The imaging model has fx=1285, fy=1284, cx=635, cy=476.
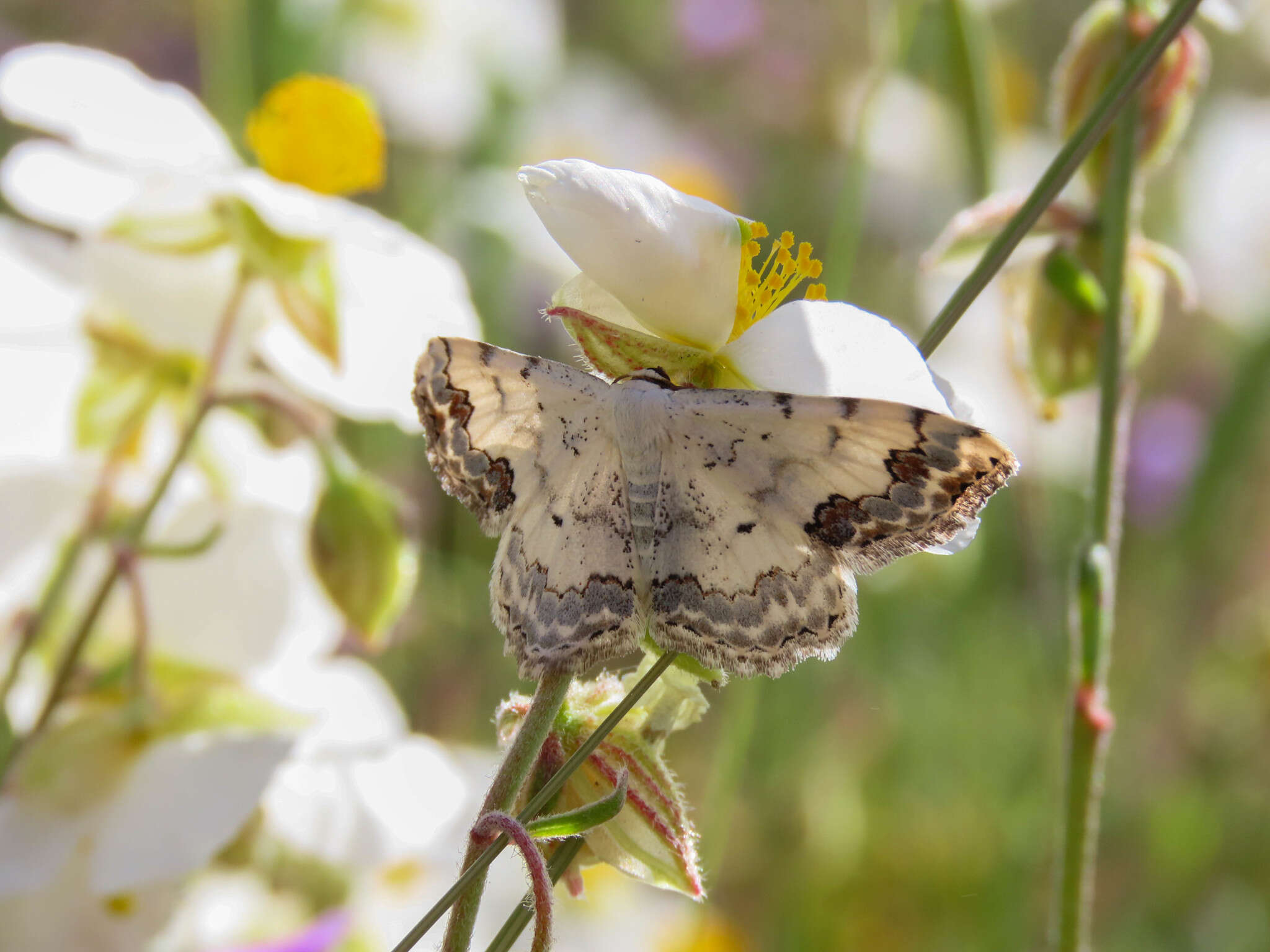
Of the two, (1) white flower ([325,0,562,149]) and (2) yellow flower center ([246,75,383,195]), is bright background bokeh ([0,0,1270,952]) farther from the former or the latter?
(2) yellow flower center ([246,75,383,195])

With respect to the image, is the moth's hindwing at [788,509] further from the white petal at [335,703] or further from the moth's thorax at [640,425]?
the white petal at [335,703]

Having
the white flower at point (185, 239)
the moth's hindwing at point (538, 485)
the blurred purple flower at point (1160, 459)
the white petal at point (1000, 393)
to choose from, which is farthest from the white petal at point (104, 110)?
the blurred purple flower at point (1160, 459)

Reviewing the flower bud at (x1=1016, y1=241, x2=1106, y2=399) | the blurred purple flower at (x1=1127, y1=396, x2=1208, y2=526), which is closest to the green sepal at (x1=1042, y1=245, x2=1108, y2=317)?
the flower bud at (x1=1016, y1=241, x2=1106, y2=399)

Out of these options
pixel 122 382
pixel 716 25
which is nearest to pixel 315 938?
pixel 122 382

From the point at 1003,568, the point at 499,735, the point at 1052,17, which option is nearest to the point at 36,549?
the point at 499,735

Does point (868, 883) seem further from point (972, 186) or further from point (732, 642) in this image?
point (732, 642)
